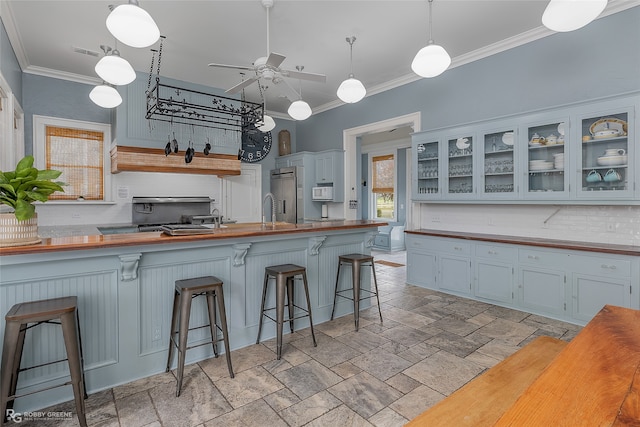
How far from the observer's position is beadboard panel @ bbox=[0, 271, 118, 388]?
2000 millimetres

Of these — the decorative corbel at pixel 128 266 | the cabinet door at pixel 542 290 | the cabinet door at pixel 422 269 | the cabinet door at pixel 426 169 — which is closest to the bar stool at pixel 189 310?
the decorative corbel at pixel 128 266

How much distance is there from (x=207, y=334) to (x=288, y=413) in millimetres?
1044

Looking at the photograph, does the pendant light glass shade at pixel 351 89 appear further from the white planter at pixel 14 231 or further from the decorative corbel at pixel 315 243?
the white planter at pixel 14 231

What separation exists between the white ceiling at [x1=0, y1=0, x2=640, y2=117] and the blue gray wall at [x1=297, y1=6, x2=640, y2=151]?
161 millimetres

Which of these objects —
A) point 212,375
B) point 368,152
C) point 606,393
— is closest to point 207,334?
point 212,375

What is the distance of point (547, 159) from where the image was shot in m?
3.61

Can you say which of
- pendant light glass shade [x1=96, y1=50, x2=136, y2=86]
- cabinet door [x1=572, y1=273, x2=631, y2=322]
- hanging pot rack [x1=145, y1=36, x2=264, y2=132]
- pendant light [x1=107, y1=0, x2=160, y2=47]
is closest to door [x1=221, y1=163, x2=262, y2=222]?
hanging pot rack [x1=145, y1=36, x2=264, y2=132]

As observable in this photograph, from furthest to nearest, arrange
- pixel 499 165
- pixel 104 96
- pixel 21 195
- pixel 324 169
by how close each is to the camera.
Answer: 1. pixel 324 169
2. pixel 499 165
3. pixel 104 96
4. pixel 21 195

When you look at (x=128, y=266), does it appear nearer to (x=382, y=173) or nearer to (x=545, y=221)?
(x=545, y=221)

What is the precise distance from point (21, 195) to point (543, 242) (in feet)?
14.6

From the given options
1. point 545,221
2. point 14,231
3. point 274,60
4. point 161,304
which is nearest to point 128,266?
point 161,304

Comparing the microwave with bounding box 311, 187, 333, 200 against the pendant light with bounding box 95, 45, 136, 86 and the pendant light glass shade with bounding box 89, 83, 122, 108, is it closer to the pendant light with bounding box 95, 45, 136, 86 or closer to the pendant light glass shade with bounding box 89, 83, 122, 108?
the pendant light glass shade with bounding box 89, 83, 122, 108

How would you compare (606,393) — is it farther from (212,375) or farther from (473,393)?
(212,375)

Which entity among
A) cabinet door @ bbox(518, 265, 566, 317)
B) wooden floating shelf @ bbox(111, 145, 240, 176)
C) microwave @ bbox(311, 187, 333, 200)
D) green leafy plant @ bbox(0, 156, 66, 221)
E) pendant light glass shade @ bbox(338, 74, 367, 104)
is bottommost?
cabinet door @ bbox(518, 265, 566, 317)
